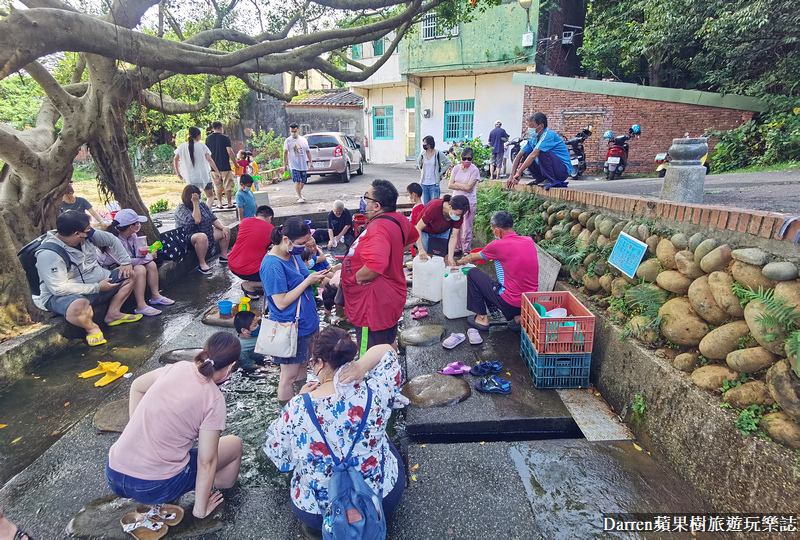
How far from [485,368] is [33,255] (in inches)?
187

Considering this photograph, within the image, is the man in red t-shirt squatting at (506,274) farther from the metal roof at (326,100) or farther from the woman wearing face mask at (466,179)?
the metal roof at (326,100)

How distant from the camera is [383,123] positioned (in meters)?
22.0

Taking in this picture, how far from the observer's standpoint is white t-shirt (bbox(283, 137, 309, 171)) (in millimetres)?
10352

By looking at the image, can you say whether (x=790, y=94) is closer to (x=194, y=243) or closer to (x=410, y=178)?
(x=410, y=178)

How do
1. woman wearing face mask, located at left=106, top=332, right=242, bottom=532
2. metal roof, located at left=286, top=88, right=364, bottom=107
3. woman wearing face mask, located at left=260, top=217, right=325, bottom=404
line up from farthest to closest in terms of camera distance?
metal roof, located at left=286, top=88, right=364, bottom=107, woman wearing face mask, located at left=260, top=217, right=325, bottom=404, woman wearing face mask, located at left=106, top=332, right=242, bottom=532

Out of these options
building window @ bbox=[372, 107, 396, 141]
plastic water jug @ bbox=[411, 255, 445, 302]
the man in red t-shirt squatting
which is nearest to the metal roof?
building window @ bbox=[372, 107, 396, 141]

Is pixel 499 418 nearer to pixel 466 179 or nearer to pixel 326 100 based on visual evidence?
pixel 466 179

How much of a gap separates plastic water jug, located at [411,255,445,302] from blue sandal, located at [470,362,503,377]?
1.88 metres

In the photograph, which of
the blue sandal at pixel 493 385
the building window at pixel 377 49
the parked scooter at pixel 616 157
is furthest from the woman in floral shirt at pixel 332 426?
the building window at pixel 377 49

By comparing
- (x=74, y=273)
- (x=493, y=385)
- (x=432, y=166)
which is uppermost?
(x=432, y=166)

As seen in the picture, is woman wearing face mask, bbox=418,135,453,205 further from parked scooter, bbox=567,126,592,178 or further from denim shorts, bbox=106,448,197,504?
denim shorts, bbox=106,448,197,504

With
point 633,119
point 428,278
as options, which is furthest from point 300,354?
point 633,119

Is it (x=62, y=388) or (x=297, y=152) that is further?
(x=297, y=152)

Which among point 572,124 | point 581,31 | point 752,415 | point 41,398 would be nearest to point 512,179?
point 752,415
